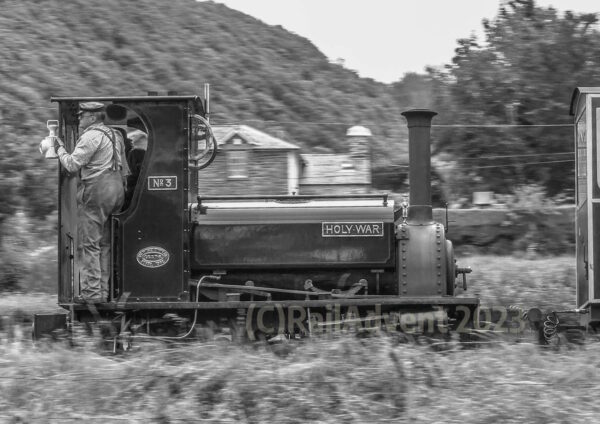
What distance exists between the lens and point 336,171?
27359 millimetres

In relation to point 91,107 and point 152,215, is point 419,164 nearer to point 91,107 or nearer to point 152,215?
point 152,215

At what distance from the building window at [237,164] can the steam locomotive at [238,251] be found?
16.4 m

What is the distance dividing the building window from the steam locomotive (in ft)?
53.7

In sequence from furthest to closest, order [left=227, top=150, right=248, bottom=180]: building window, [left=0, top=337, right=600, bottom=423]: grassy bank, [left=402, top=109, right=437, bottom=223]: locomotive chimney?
1. [left=227, top=150, right=248, bottom=180]: building window
2. [left=402, top=109, right=437, bottom=223]: locomotive chimney
3. [left=0, top=337, right=600, bottom=423]: grassy bank

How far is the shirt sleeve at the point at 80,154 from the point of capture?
32.8 ft

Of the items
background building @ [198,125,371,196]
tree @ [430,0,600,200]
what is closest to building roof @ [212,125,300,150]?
background building @ [198,125,371,196]

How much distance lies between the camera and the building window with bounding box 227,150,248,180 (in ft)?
89.5

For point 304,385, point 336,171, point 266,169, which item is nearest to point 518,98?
point 336,171

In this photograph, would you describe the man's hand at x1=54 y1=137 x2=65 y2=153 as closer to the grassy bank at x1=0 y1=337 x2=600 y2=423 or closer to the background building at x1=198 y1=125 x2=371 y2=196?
the grassy bank at x1=0 y1=337 x2=600 y2=423

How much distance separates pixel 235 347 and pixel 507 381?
238cm

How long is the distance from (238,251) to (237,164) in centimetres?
1686

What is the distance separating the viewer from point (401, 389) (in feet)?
26.7

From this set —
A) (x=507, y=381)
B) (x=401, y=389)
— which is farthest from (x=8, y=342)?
(x=507, y=381)

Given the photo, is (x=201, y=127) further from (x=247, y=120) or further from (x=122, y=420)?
(x=247, y=120)
